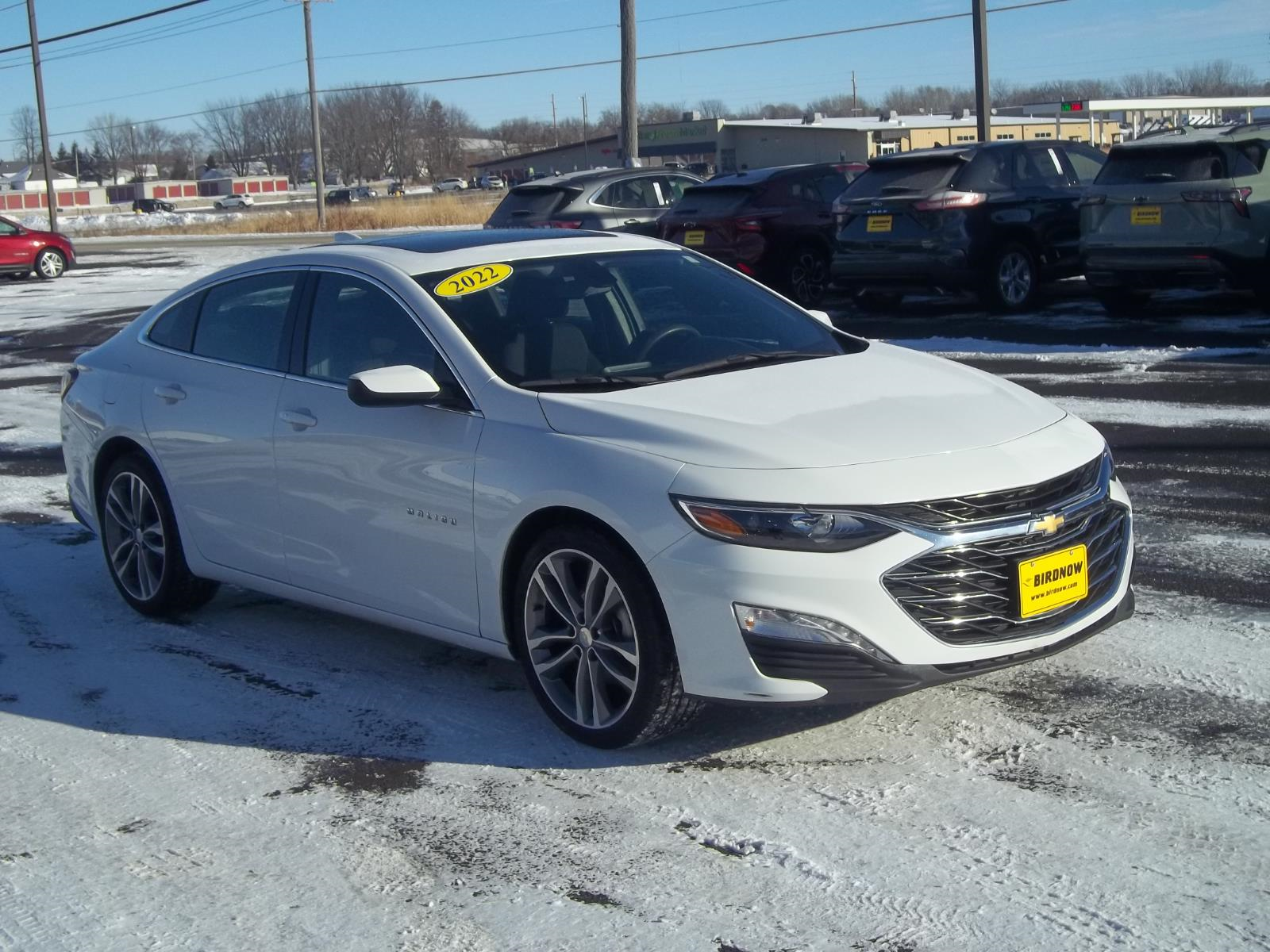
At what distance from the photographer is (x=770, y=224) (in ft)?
57.1

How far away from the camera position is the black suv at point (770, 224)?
56.9 ft

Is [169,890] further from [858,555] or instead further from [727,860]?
[858,555]

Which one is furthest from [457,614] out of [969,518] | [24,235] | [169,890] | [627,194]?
[24,235]

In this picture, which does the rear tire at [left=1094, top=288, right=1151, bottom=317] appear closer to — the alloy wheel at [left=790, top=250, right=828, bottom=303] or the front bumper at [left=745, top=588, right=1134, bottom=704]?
the alloy wheel at [left=790, top=250, right=828, bottom=303]

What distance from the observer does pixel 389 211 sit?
50812mm

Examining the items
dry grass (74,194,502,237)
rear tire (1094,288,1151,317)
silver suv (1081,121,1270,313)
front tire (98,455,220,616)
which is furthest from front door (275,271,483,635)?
dry grass (74,194,502,237)

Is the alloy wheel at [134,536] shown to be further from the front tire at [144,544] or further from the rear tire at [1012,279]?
the rear tire at [1012,279]

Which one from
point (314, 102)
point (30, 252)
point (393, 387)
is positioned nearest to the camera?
point (393, 387)

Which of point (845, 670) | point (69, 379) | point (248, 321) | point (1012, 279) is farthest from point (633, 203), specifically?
point (845, 670)

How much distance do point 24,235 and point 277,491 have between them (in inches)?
1124

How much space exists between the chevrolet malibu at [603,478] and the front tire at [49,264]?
27.2 m

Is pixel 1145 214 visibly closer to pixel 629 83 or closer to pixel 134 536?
pixel 134 536

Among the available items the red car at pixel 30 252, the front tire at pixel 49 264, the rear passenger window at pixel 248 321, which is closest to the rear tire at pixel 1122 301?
the rear passenger window at pixel 248 321

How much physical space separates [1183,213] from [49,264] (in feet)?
83.4
